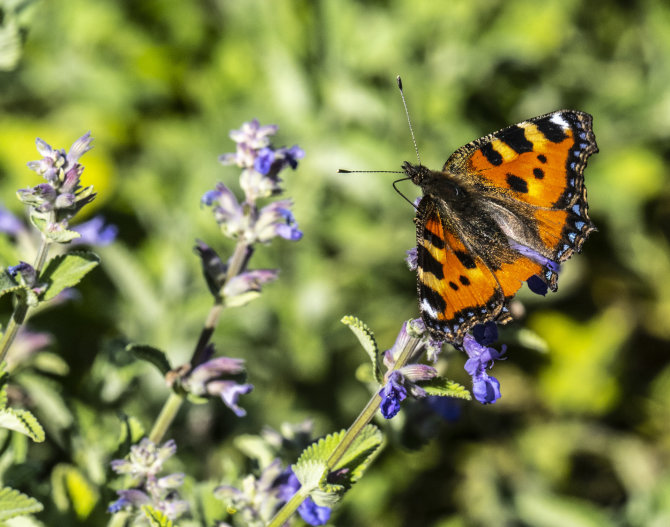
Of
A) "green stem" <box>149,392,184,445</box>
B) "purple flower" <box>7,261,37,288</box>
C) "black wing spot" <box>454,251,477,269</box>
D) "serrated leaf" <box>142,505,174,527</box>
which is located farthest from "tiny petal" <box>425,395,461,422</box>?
"purple flower" <box>7,261,37,288</box>

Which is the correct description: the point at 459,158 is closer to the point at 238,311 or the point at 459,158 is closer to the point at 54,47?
the point at 238,311

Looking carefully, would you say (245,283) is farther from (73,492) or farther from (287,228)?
(73,492)

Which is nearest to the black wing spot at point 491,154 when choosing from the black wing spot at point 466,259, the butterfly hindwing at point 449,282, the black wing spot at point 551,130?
the black wing spot at point 551,130

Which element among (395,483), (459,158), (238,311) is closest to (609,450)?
(395,483)

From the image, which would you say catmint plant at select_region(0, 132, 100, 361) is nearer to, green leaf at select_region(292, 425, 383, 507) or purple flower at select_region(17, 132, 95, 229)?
purple flower at select_region(17, 132, 95, 229)

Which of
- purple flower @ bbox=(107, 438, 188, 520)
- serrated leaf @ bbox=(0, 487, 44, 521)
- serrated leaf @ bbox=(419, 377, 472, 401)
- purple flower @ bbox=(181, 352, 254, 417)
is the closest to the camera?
serrated leaf @ bbox=(0, 487, 44, 521)

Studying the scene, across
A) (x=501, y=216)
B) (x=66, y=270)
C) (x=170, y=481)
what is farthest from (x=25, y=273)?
(x=501, y=216)

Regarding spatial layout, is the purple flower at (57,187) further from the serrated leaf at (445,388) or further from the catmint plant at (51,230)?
the serrated leaf at (445,388)

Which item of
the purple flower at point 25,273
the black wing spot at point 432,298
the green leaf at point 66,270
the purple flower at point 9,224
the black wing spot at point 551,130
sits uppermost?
the black wing spot at point 551,130
